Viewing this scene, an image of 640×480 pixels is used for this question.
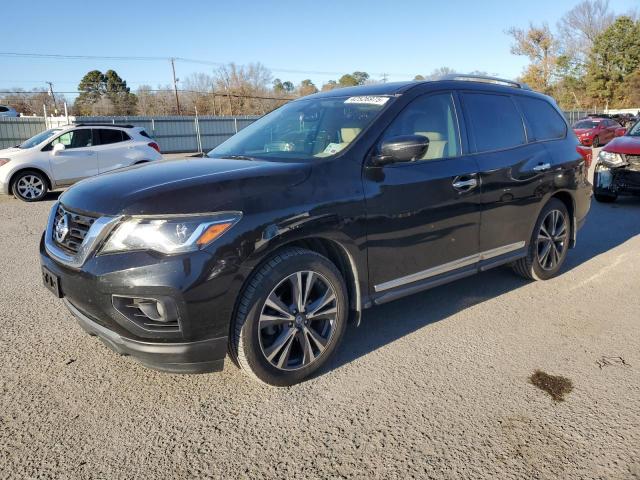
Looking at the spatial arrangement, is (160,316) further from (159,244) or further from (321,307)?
(321,307)

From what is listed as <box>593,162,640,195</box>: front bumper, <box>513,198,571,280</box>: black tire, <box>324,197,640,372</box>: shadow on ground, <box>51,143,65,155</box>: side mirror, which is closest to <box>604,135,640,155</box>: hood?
<box>593,162,640,195</box>: front bumper

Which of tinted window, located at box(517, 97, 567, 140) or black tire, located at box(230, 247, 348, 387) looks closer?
black tire, located at box(230, 247, 348, 387)

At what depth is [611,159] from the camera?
8789 millimetres

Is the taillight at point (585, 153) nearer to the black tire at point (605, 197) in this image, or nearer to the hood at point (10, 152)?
the black tire at point (605, 197)

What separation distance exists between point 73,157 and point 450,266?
10376 millimetres

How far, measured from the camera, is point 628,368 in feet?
10.6

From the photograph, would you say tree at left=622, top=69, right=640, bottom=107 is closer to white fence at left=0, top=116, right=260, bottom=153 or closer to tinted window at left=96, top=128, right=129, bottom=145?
white fence at left=0, top=116, right=260, bottom=153

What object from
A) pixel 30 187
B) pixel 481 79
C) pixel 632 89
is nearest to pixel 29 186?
pixel 30 187

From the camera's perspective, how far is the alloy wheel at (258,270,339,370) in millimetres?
2883

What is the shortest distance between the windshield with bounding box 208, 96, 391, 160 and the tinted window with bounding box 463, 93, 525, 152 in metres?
0.89

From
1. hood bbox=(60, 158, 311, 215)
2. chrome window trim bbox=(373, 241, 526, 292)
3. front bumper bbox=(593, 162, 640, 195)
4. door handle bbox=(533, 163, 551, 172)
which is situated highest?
hood bbox=(60, 158, 311, 215)

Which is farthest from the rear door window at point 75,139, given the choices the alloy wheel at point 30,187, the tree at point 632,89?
the tree at point 632,89

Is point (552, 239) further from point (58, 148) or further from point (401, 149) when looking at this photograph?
point (58, 148)

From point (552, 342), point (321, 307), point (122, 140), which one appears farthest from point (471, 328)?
point (122, 140)
